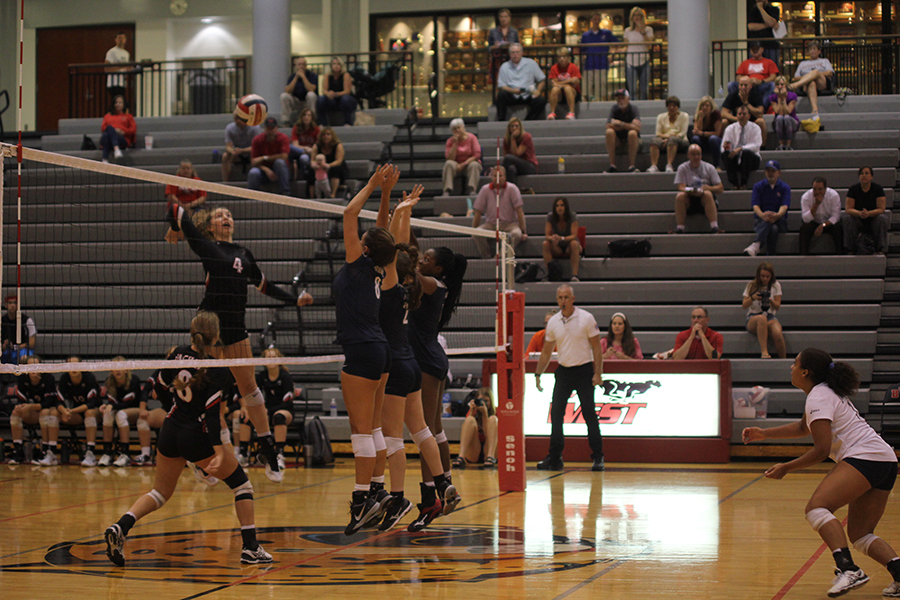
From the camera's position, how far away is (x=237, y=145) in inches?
667

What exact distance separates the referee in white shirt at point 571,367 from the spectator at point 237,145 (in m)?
7.57

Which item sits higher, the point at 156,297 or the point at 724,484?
the point at 156,297

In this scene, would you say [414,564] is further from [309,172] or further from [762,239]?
[309,172]

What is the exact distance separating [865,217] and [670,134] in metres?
3.39

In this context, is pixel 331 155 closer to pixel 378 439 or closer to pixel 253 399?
pixel 253 399

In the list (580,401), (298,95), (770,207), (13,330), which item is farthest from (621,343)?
(298,95)

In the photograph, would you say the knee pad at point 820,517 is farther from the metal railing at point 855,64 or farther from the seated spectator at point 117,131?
the seated spectator at point 117,131

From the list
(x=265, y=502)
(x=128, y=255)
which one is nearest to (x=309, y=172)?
(x=128, y=255)

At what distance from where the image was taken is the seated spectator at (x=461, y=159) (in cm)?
1590

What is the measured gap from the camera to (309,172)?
1630cm

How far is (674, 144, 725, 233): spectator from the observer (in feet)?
48.9

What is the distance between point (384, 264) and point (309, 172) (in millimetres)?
10205

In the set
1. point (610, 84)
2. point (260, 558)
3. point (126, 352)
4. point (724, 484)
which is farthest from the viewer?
point (610, 84)

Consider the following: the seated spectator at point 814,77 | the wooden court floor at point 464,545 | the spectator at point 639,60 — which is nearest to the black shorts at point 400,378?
the wooden court floor at point 464,545
